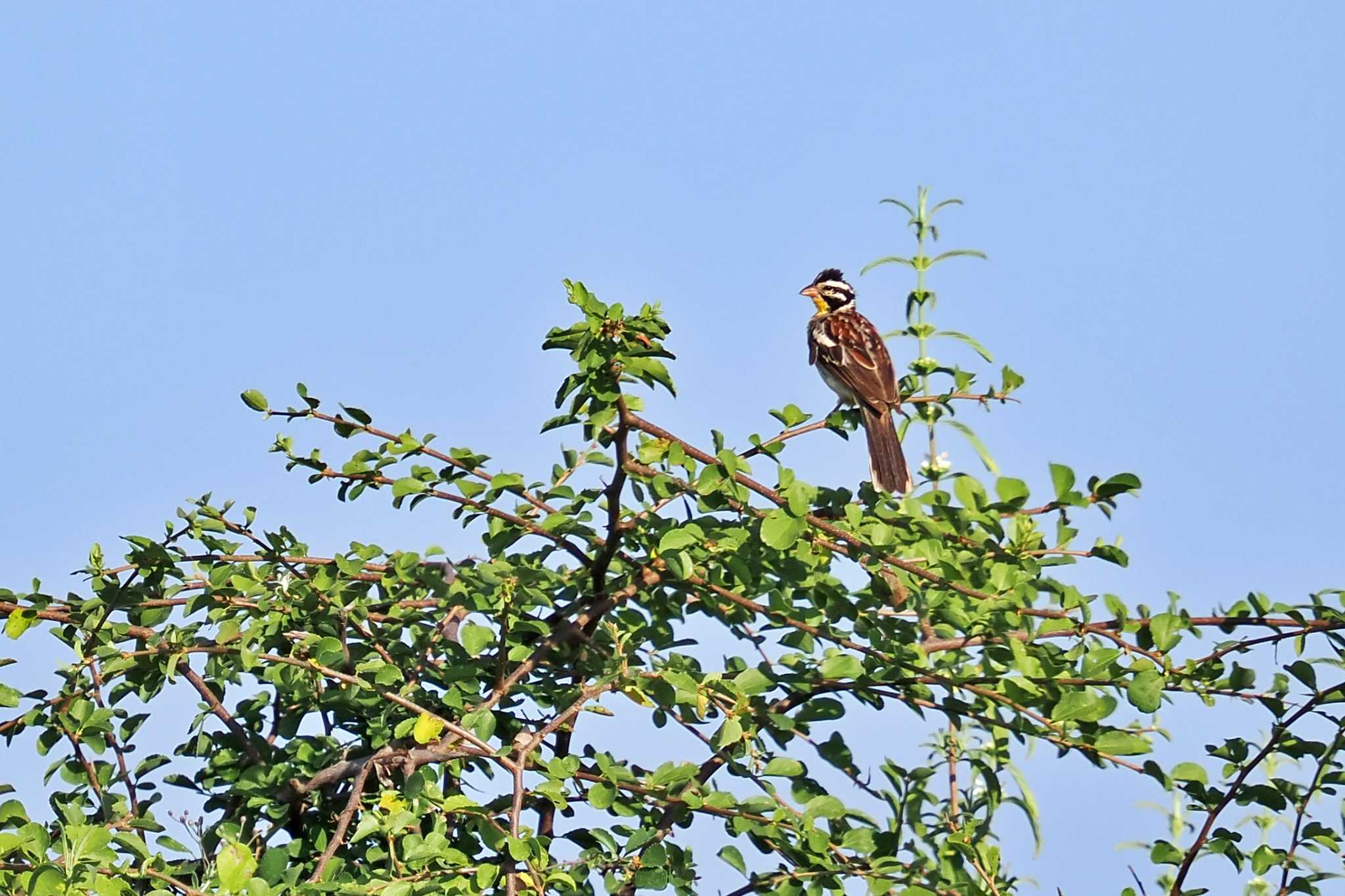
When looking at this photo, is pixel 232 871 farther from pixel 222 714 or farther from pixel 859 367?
pixel 859 367

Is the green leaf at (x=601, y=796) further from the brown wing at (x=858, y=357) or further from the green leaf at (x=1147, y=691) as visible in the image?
the brown wing at (x=858, y=357)

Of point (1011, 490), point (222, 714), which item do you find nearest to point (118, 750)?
point (222, 714)

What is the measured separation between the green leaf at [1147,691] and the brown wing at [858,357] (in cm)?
229

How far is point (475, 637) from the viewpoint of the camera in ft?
12.6

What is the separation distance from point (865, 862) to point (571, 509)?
3.90ft

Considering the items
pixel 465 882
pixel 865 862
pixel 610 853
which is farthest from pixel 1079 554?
pixel 465 882

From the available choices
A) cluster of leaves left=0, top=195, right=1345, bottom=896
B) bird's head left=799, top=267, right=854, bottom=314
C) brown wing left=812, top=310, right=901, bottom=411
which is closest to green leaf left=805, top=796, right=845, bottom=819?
cluster of leaves left=0, top=195, right=1345, bottom=896

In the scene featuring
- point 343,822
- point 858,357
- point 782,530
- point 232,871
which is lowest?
point 232,871

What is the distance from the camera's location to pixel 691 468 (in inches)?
151

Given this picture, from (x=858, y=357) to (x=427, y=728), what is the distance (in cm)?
414

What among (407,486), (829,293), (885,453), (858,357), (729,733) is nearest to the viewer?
(729,733)

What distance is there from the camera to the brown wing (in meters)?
6.69

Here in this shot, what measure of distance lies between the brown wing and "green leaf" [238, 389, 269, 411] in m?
2.37

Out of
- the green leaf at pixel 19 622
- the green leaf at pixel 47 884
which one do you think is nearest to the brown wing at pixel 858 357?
the green leaf at pixel 19 622
